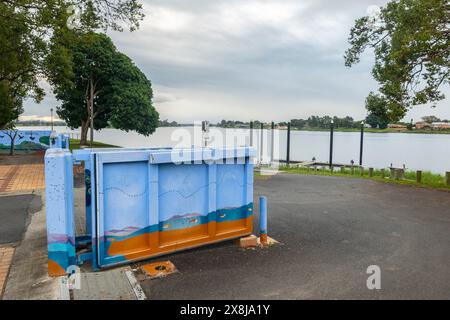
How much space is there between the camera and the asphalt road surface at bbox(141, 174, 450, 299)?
4.16 metres

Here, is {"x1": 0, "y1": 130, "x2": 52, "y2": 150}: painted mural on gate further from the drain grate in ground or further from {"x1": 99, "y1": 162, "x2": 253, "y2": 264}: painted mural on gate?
the drain grate in ground

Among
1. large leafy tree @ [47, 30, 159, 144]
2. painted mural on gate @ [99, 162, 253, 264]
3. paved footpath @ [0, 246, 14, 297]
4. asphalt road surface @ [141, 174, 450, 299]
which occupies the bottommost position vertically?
asphalt road surface @ [141, 174, 450, 299]

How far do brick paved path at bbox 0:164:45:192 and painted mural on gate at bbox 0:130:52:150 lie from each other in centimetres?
799

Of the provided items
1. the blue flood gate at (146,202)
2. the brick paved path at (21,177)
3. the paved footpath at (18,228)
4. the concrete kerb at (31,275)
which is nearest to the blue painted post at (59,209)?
the blue flood gate at (146,202)

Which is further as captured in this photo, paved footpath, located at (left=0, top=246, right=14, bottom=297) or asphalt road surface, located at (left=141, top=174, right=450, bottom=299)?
paved footpath, located at (left=0, top=246, right=14, bottom=297)

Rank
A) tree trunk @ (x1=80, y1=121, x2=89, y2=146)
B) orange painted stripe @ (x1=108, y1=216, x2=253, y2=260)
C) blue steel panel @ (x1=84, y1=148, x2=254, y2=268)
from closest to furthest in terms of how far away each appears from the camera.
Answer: blue steel panel @ (x1=84, y1=148, x2=254, y2=268)
orange painted stripe @ (x1=108, y1=216, x2=253, y2=260)
tree trunk @ (x1=80, y1=121, x2=89, y2=146)

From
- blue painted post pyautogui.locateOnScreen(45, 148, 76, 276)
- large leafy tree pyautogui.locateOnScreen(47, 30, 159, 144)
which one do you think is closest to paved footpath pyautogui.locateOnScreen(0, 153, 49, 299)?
blue painted post pyautogui.locateOnScreen(45, 148, 76, 276)

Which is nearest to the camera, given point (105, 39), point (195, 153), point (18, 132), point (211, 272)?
point (211, 272)

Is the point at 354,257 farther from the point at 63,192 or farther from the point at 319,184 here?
the point at 319,184

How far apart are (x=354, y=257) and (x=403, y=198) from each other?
20.0 feet

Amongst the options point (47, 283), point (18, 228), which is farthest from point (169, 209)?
point (18, 228)

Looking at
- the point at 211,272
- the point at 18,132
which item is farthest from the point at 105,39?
the point at 211,272

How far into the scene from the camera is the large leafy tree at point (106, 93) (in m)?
31.0
